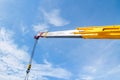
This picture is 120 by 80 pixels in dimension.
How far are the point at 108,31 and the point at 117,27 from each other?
58 centimetres

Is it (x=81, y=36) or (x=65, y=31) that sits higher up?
(x=65, y=31)

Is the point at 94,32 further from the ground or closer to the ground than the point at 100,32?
further from the ground

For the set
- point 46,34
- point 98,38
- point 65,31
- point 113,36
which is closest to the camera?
point 113,36

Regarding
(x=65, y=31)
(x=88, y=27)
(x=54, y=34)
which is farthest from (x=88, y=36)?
(x=54, y=34)

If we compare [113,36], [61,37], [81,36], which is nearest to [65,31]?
[61,37]

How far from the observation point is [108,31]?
12.1 m

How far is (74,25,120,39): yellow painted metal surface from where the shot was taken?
11711 millimetres

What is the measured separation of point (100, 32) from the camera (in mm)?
12422

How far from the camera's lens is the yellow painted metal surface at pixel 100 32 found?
11.7 meters

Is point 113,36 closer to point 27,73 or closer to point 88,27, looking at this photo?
point 88,27

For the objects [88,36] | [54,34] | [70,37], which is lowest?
[88,36]

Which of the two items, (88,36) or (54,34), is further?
(54,34)

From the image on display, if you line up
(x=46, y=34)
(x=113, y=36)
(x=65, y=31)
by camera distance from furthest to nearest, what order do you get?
(x=46, y=34)
(x=65, y=31)
(x=113, y=36)

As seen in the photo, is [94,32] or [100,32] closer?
[100,32]
